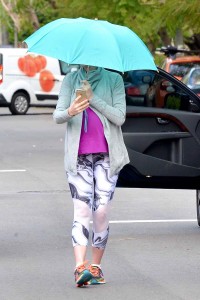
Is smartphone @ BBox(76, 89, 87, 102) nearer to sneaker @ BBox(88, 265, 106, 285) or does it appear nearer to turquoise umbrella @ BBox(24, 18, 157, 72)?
turquoise umbrella @ BBox(24, 18, 157, 72)

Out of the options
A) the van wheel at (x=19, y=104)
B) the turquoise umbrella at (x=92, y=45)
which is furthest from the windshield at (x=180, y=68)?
the turquoise umbrella at (x=92, y=45)

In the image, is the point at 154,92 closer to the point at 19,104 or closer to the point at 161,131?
the point at 161,131

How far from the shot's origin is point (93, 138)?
779 cm

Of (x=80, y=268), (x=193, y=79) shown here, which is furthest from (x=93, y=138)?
(x=193, y=79)

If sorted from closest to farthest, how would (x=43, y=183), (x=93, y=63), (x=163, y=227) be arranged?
1. (x=93, y=63)
2. (x=163, y=227)
3. (x=43, y=183)

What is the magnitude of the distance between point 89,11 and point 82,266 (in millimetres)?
28174

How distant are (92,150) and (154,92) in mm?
2486

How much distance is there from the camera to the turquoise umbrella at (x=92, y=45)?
7.64 m

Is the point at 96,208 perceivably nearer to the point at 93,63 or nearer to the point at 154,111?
the point at 93,63

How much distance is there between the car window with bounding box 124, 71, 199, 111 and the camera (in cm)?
1011

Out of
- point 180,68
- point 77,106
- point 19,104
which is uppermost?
point 77,106

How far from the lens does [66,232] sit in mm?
10609

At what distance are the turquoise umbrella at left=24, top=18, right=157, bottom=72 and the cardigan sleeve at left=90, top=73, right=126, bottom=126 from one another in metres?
0.21

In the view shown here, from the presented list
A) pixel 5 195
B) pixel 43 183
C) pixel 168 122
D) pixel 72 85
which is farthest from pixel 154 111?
pixel 43 183
